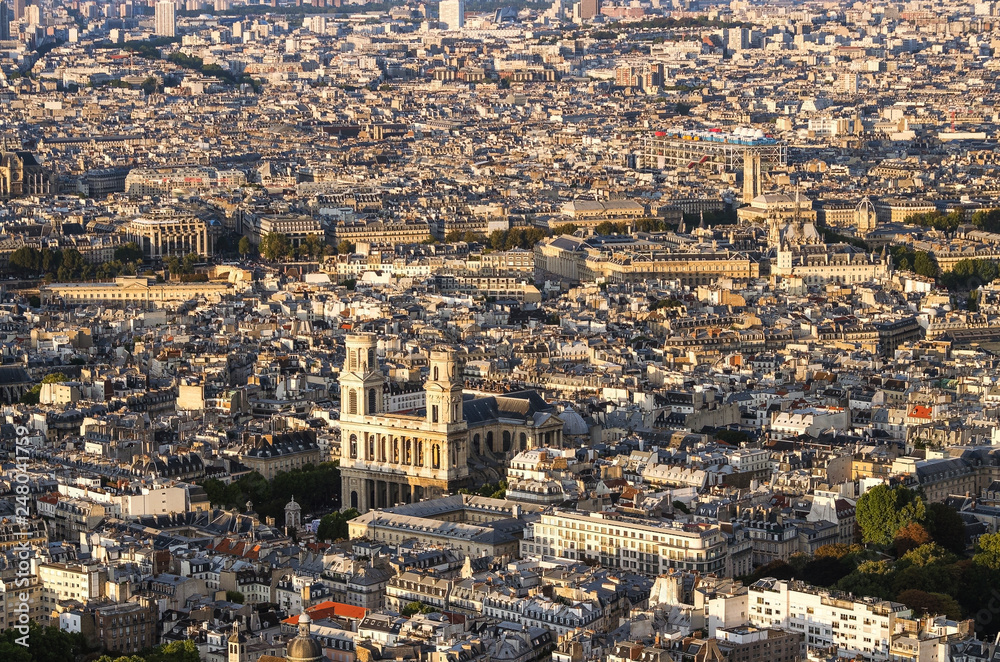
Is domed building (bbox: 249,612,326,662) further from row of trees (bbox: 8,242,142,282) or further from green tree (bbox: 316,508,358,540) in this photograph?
row of trees (bbox: 8,242,142,282)

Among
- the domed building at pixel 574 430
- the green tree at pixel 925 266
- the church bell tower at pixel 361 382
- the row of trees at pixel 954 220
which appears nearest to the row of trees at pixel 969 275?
the green tree at pixel 925 266

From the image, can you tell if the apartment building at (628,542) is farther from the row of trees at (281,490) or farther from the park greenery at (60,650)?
the park greenery at (60,650)

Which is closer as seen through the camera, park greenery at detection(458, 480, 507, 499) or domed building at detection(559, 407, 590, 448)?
park greenery at detection(458, 480, 507, 499)

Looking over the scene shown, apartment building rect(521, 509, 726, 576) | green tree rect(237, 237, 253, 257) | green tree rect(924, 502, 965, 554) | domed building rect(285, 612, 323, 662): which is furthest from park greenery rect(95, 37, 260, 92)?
domed building rect(285, 612, 323, 662)

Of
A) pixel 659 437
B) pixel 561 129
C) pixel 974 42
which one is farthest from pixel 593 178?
pixel 974 42

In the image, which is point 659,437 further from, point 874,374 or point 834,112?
point 834,112
